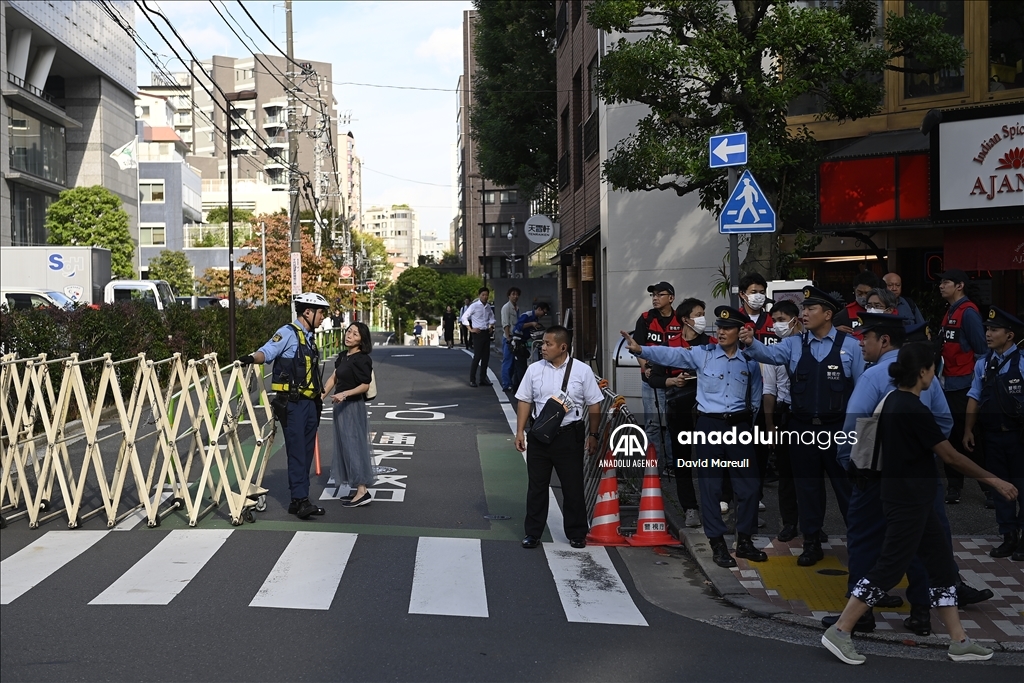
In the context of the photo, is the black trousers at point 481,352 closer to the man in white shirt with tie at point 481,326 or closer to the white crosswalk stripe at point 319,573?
the man in white shirt with tie at point 481,326

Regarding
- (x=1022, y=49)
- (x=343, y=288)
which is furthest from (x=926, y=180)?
(x=343, y=288)

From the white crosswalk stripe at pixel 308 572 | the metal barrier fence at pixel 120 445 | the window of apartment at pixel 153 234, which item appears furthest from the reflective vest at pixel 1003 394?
the window of apartment at pixel 153 234

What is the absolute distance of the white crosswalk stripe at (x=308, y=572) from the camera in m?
6.77

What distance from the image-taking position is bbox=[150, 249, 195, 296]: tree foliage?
62.0 meters

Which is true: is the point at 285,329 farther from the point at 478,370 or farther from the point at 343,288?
the point at 343,288

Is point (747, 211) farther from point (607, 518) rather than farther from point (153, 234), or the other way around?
point (153, 234)

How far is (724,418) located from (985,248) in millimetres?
7007

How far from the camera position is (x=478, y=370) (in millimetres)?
22359

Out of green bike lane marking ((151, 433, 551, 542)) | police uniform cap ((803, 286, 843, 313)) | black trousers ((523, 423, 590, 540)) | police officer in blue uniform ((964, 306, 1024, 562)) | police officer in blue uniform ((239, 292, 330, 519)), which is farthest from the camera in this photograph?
police officer in blue uniform ((239, 292, 330, 519))

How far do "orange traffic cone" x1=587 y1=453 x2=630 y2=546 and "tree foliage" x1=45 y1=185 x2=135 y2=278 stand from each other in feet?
145

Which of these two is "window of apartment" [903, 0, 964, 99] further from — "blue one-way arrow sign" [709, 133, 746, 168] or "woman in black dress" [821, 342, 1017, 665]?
"woman in black dress" [821, 342, 1017, 665]

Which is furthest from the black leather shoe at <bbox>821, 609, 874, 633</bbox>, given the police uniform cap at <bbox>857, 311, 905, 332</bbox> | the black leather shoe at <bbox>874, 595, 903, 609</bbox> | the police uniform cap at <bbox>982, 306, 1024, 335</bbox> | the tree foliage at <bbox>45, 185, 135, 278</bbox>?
the tree foliage at <bbox>45, 185, 135, 278</bbox>

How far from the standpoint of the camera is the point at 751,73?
12312mm

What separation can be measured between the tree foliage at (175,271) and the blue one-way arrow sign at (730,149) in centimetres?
5508
